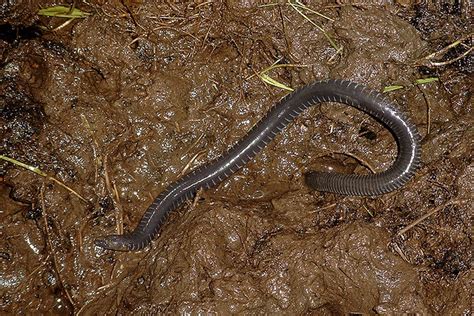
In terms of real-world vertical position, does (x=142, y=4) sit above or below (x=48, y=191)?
above

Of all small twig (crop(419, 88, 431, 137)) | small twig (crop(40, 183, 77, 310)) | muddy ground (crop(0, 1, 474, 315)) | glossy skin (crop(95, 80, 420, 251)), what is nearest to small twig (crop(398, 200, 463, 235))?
muddy ground (crop(0, 1, 474, 315))

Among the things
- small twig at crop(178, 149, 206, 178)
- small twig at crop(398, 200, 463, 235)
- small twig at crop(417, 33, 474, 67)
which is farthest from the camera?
small twig at crop(178, 149, 206, 178)

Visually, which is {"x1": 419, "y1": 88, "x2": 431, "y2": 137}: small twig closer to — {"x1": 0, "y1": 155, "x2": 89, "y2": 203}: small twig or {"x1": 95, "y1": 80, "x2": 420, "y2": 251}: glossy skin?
{"x1": 95, "y1": 80, "x2": 420, "y2": 251}: glossy skin

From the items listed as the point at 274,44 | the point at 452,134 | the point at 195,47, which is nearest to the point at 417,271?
the point at 452,134

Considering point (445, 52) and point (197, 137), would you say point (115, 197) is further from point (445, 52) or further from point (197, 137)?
point (445, 52)

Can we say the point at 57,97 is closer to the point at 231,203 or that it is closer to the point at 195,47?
the point at 195,47

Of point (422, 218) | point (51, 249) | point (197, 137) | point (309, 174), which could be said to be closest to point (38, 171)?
point (51, 249)
